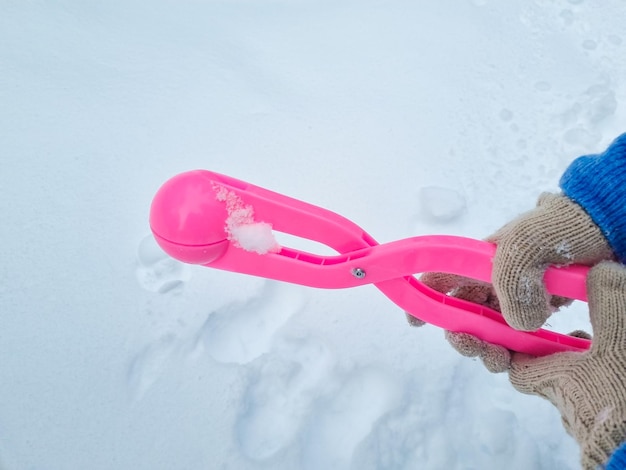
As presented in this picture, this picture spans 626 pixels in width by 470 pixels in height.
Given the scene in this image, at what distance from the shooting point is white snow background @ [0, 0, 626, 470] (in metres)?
0.93

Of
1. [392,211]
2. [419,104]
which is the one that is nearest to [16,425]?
[392,211]

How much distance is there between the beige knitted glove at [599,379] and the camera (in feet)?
2.04

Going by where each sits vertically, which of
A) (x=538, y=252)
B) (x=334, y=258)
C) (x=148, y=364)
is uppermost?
(x=538, y=252)

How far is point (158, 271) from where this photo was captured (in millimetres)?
1030

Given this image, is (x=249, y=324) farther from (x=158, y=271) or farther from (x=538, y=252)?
(x=538, y=252)

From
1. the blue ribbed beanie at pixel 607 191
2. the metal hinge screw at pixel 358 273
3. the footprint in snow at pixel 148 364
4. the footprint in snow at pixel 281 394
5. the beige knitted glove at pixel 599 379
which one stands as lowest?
the footprint in snow at pixel 148 364

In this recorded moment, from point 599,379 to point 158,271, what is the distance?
684 millimetres

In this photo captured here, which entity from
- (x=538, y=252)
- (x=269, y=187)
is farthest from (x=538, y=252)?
(x=269, y=187)

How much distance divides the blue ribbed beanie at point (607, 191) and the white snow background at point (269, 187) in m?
0.36

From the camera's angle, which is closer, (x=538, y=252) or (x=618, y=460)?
(x=618, y=460)

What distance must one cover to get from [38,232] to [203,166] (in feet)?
1.03

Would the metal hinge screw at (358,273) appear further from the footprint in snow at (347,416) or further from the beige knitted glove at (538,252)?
the footprint in snow at (347,416)

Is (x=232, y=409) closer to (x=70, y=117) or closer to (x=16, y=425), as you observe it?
(x=16, y=425)

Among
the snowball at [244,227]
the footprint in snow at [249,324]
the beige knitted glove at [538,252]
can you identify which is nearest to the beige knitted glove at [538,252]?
the beige knitted glove at [538,252]
